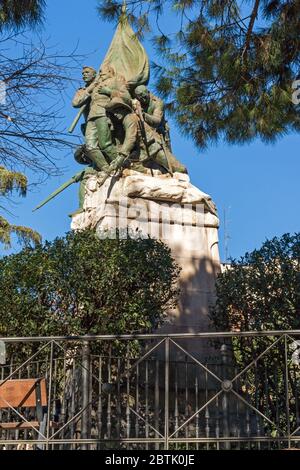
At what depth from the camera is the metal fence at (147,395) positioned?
6539 mm

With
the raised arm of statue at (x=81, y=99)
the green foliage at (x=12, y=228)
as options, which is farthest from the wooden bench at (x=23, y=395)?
the green foliage at (x=12, y=228)

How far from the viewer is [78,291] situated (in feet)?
28.5

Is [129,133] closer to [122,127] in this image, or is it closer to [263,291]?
[122,127]

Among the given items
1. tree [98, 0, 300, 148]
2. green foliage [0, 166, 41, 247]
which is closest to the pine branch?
tree [98, 0, 300, 148]

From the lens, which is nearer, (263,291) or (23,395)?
(23,395)

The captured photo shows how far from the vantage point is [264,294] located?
30.0ft

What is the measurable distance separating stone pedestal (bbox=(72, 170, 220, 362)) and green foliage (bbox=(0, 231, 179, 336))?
1.06 metres

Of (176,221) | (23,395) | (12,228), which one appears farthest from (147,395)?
(12,228)

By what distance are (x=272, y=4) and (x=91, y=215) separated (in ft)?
12.3

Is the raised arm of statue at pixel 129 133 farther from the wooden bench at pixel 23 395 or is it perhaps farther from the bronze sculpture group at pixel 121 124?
the wooden bench at pixel 23 395

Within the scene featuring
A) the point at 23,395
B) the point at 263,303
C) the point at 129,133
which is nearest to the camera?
the point at 23,395

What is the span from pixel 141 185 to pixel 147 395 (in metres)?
4.15
